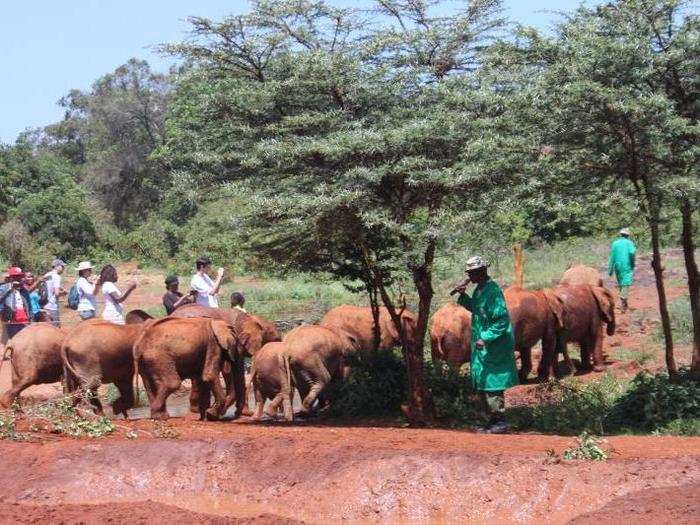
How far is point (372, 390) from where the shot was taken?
47.2 ft

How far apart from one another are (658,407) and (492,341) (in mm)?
1823

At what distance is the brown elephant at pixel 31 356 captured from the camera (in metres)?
14.1

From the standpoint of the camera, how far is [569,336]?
16.9 m

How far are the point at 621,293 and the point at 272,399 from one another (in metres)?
9.11

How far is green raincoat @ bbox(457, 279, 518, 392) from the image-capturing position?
11.1 metres

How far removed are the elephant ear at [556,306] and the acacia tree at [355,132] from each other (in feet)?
12.7

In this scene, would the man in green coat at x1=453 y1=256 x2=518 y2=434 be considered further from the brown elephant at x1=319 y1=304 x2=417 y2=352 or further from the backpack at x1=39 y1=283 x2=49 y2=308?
the backpack at x1=39 y1=283 x2=49 y2=308

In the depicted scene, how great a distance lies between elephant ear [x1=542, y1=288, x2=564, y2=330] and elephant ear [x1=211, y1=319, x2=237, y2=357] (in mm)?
4844

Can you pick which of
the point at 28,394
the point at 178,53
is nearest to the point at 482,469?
the point at 178,53

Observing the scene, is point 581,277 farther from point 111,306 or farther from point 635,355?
point 111,306

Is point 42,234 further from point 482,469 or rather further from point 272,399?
point 482,469

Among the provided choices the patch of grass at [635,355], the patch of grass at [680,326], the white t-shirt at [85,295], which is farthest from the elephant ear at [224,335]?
the patch of grass at [680,326]

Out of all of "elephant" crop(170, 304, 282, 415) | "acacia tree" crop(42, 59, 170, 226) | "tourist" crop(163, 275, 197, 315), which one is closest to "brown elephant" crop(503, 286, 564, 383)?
"elephant" crop(170, 304, 282, 415)

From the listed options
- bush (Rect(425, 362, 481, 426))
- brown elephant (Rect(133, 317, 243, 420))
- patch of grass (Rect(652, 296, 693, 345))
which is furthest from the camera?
patch of grass (Rect(652, 296, 693, 345))
